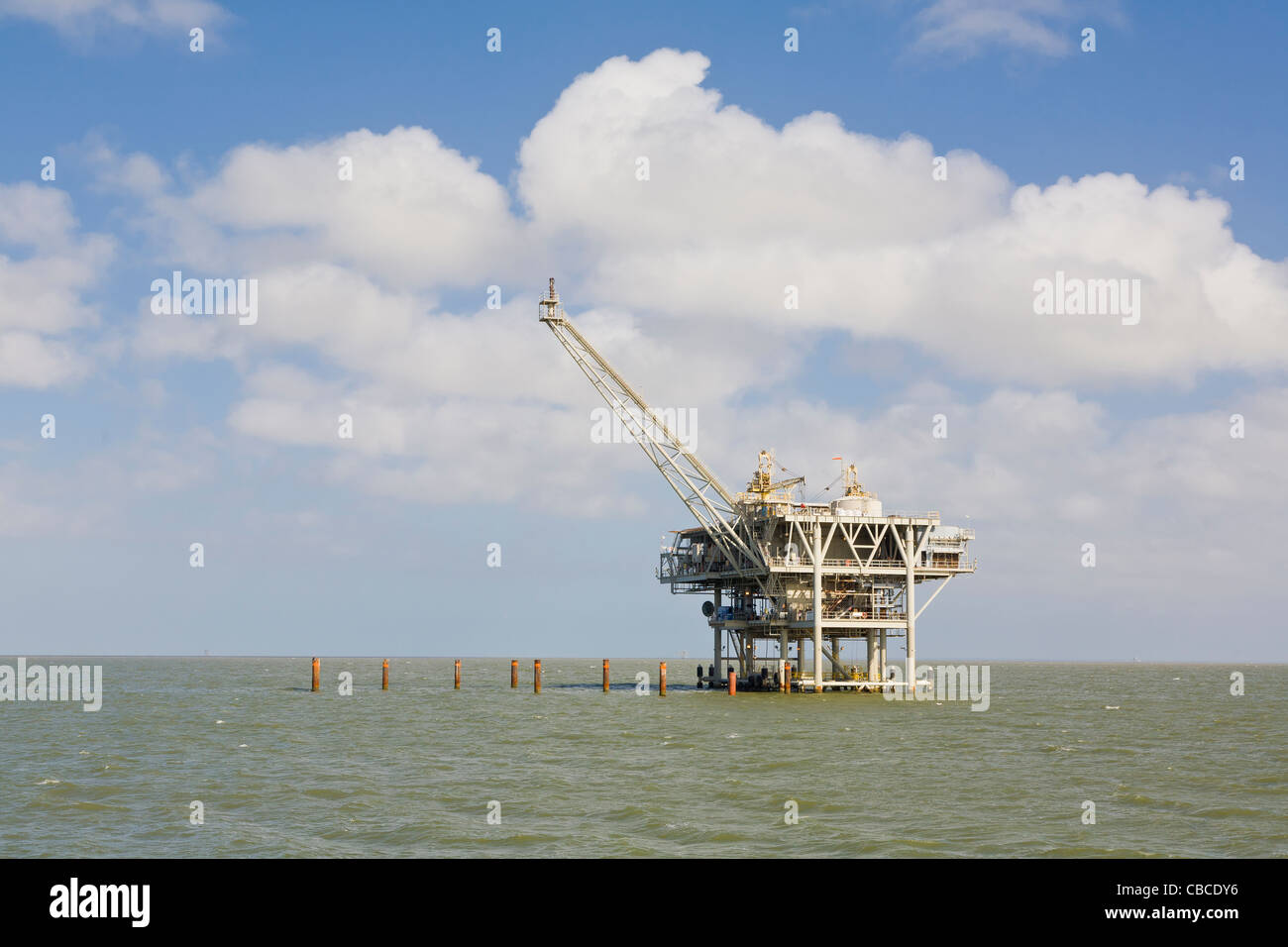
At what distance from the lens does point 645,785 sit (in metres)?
35.6

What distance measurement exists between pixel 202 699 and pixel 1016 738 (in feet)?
219

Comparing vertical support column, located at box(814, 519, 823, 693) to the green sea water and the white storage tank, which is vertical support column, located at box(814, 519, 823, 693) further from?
the green sea water

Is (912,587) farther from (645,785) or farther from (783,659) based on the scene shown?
(645,785)

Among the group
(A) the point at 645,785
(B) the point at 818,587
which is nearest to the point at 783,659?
(B) the point at 818,587

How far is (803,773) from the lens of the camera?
37875 mm

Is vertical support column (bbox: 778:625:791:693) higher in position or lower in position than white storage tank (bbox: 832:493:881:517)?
lower

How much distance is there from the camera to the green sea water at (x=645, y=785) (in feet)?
86.8

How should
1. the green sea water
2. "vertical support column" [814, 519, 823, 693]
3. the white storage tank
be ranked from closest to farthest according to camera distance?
the green sea water → "vertical support column" [814, 519, 823, 693] → the white storage tank

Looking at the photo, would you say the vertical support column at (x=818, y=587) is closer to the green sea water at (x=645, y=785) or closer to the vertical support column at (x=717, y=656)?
the green sea water at (x=645, y=785)

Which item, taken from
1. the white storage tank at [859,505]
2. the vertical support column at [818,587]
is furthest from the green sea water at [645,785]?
the white storage tank at [859,505]

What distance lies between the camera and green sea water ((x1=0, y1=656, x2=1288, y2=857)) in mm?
26453

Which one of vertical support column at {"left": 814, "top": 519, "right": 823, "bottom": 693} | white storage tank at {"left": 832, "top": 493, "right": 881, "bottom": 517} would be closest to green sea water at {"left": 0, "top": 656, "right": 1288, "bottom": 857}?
vertical support column at {"left": 814, "top": 519, "right": 823, "bottom": 693}
